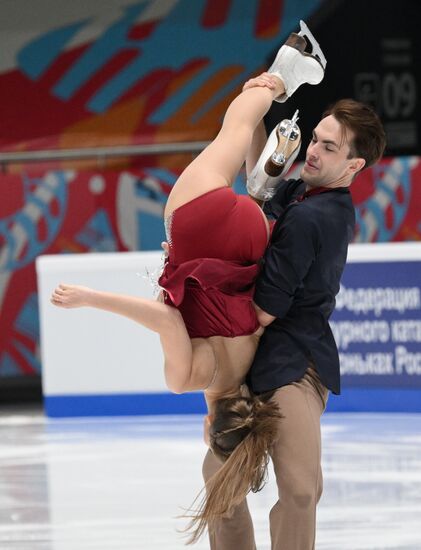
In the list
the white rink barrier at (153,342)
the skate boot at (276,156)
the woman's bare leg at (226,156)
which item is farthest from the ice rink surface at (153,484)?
the woman's bare leg at (226,156)

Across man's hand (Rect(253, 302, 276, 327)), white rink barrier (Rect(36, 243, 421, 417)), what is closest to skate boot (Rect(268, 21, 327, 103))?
man's hand (Rect(253, 302, 276, 327))

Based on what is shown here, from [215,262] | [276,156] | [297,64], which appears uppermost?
[297,64]

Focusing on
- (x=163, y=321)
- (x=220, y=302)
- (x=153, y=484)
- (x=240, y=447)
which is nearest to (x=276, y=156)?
(x=220, y=302)

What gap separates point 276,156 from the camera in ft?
10.6

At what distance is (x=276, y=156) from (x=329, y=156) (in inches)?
5.5

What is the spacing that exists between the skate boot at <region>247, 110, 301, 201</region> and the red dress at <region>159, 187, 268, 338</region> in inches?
6.7

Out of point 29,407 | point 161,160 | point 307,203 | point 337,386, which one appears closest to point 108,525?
point 337,386

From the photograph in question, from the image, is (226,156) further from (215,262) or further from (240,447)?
(240,447)

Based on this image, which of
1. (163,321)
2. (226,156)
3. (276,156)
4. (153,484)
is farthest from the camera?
(153,484)

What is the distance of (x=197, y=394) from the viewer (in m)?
7.33

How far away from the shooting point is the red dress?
9.97ft

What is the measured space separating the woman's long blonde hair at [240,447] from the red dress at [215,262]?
0.19 metres

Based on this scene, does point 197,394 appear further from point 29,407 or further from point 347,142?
point 347,142

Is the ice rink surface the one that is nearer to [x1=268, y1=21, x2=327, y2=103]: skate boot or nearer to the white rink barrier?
the white rink barrier
